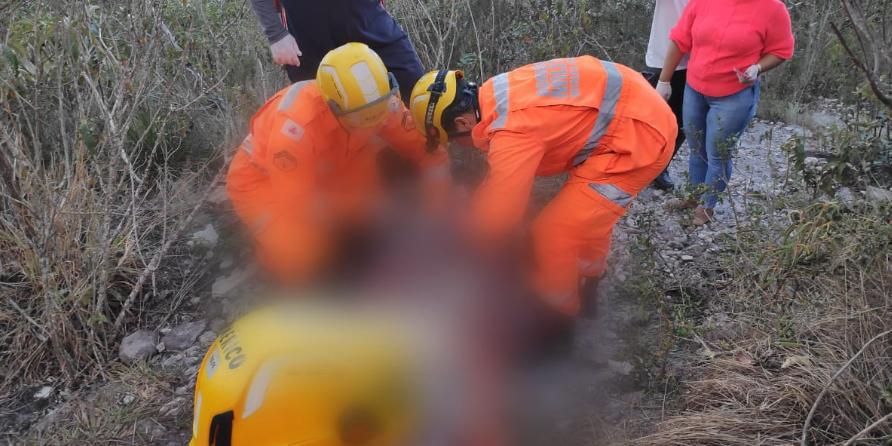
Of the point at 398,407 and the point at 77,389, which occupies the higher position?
the point at 398,407

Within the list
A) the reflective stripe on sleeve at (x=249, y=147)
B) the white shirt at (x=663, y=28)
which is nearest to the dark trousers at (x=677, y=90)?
the white shirt at (x=663, y=28)

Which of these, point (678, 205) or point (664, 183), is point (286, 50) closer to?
point (678, 205)

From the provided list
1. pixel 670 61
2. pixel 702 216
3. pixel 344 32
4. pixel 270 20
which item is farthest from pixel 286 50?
pixel 702 216

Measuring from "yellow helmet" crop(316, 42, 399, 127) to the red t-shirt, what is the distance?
5.92 feet

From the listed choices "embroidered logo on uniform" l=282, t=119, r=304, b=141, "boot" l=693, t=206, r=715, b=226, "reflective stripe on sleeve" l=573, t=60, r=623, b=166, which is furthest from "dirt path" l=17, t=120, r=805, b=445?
"embroidered logo on uniform" l=282, t=119, r=304, b=141

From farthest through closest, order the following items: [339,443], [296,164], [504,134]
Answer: [296,164]
[504,134]
[339,443]

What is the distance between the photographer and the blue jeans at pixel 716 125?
10.6 ft

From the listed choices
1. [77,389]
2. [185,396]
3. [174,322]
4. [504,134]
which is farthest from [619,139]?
[77,389]

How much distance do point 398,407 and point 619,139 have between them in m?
1.52

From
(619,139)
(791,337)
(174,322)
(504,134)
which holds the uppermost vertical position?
(504,134)

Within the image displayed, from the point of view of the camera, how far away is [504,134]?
2.45 meters

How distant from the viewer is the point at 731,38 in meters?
3.13

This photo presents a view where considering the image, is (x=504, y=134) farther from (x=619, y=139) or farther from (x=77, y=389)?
(x=77, y=389)

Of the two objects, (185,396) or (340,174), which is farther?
(340,174)
